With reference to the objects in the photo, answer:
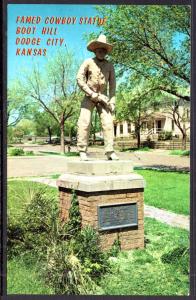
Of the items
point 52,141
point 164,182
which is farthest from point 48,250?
point 52,141

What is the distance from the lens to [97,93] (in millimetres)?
6922

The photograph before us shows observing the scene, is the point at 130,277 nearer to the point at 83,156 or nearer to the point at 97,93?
the point at 83,156

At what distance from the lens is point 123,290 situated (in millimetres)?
5828

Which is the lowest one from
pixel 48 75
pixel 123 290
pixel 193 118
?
pixel 123 290

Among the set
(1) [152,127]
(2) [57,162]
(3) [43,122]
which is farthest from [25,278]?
(1) [152,127]

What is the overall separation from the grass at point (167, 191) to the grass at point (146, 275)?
7.45 ft

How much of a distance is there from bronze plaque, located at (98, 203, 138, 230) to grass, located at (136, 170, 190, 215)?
231cm

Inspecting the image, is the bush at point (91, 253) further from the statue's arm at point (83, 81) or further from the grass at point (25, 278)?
the statue's arm at point (83, 81)

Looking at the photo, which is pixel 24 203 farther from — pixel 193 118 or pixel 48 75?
pixel 48 75

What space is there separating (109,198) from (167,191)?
534 centimetres

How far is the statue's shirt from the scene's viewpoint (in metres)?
6.84

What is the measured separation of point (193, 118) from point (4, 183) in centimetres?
256

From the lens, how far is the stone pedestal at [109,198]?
21.2 ft

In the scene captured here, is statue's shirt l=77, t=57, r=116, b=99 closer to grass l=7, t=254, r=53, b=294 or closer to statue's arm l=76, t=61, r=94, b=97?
statue's arm l=76, t=61, r=94, b=97
